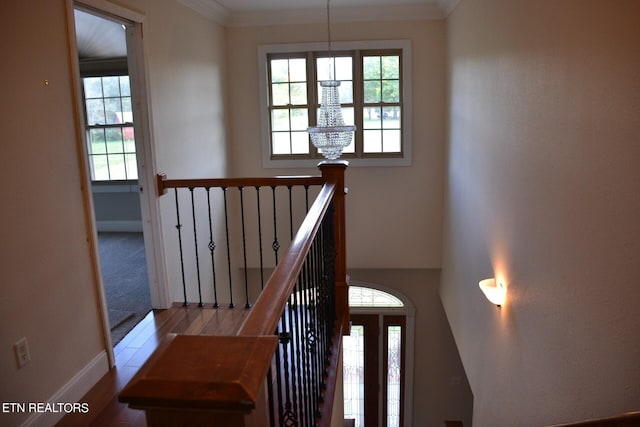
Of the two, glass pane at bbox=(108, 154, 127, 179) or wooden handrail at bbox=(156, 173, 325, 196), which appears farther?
glass pane at bbox=(108, 154, 127, 179)

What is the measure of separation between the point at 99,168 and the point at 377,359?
15.8 feet

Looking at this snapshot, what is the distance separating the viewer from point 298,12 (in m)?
5.68

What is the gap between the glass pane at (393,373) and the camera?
6.93m

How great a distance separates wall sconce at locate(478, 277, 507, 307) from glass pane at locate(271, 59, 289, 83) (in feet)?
12.0

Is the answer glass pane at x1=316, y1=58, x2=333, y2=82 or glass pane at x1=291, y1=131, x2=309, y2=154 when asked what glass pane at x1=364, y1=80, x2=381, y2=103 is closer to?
glass pane at x1=316, y1=58, x2=333, y2=82

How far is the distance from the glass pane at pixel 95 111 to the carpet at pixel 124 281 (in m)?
1.60

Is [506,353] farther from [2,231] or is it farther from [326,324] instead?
[2,231]

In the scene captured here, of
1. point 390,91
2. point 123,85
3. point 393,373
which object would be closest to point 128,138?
point 123,85

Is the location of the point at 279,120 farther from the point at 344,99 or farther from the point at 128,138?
the point at 128,138

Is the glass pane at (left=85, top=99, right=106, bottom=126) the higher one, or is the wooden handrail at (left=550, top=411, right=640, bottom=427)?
the glass pane at (left=85, top=99, right=106, bottom=126)

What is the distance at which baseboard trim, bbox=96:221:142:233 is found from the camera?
23.3ft

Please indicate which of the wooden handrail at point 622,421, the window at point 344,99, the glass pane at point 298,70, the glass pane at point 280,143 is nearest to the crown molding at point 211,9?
the window at point 344,99

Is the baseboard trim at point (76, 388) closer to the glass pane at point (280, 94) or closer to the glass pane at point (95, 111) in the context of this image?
the glass pane at point (280, 94)

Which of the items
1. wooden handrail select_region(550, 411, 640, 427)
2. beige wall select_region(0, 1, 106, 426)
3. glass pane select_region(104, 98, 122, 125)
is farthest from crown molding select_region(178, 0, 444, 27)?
wooden handrail select_region(550, 411, 640, 427)
